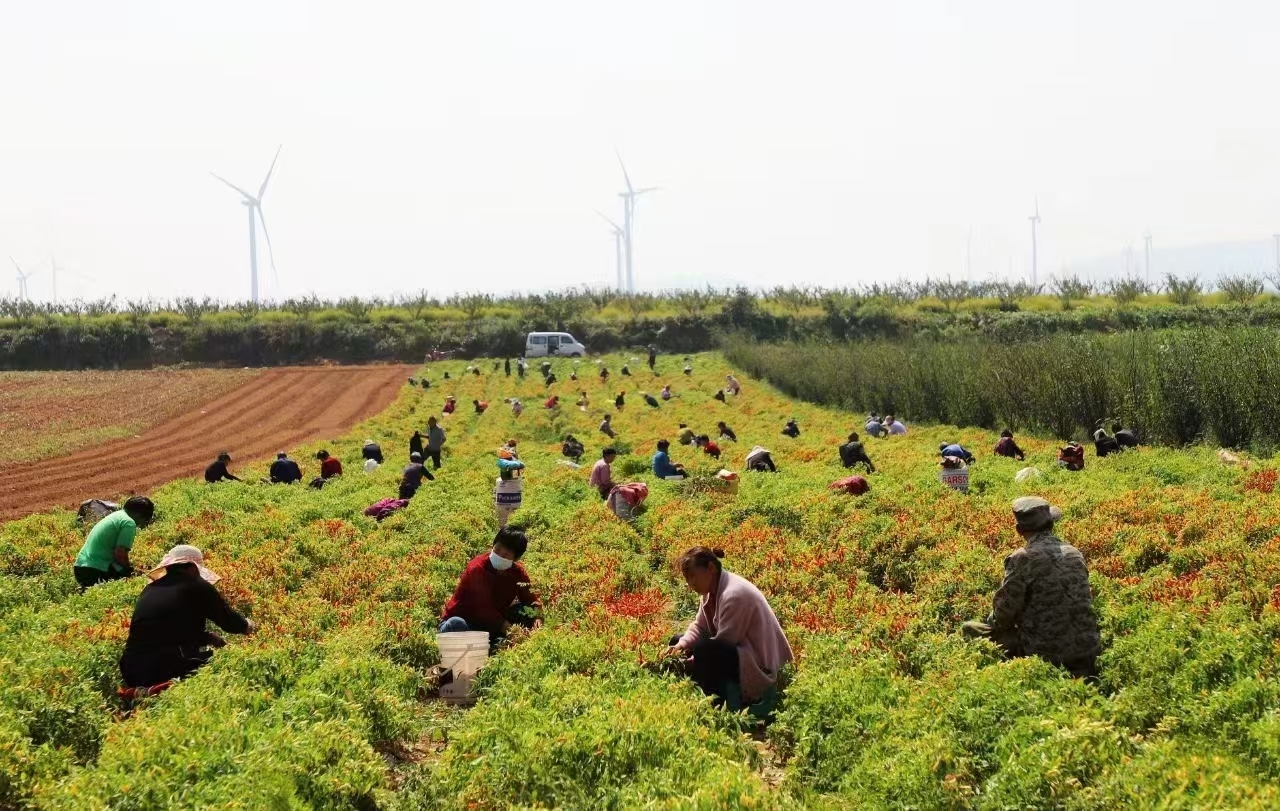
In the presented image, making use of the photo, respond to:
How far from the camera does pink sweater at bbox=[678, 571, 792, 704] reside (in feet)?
30.3

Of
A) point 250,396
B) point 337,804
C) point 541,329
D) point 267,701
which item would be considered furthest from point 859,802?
point 541,329

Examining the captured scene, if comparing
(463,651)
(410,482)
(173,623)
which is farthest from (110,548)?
(410,482)

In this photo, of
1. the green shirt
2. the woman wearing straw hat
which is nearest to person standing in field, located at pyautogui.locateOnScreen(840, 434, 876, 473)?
the green shirt

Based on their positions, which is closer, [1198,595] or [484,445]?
[1198,595]

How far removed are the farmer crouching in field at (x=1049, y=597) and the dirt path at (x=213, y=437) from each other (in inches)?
853

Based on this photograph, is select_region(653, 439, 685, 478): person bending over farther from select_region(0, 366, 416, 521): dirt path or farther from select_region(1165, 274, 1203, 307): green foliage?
select_region(1165, 274, 1203, 307): green foliage

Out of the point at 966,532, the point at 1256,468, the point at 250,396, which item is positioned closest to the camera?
the point at 966,532

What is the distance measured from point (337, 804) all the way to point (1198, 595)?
8.29 meters

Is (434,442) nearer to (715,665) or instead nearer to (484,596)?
(484,596)

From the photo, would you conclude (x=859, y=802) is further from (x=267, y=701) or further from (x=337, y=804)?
(x=267, y=701)

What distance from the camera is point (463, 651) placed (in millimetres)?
10461

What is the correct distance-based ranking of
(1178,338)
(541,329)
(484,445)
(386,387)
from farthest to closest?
(541,329) < (386,387) < (484,445) < (1178,338)

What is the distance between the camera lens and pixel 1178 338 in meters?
27.0

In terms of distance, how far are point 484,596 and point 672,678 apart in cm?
291
